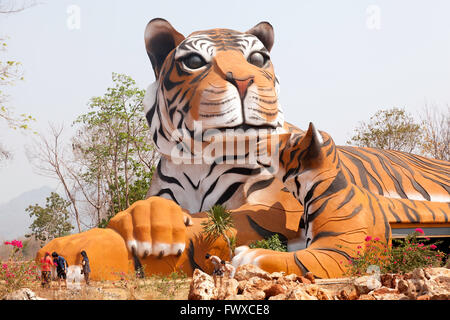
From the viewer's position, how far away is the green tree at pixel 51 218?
58.4 ft

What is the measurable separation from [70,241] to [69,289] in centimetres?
101

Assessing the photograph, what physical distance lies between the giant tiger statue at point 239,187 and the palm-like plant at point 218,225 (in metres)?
0.11

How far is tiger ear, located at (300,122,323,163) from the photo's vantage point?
6805 mm

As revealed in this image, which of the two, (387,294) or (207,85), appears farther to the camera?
(207,85)

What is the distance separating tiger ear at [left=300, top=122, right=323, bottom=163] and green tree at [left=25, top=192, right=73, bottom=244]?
12859 mm

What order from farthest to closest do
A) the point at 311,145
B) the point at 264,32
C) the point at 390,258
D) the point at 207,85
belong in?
1. the point at 264,32
2. the point at 207,85
3. the point at 311,145
4. the point at 390,258

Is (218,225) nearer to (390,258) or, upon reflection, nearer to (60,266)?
(60,266)

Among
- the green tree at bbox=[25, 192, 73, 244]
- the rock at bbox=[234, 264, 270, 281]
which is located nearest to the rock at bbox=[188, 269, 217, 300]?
the rock at bbox=[234, 264, 270, 281]

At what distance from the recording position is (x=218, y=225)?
6695 mm

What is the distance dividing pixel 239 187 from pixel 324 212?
1.44 m

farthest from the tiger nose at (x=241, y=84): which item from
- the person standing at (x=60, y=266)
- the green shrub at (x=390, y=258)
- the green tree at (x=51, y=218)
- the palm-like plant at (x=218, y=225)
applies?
the green tree at (x=51, y=218)

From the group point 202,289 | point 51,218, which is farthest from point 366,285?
point 51,218

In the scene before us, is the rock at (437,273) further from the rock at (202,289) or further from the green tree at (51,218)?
the green tree at (51,218)
